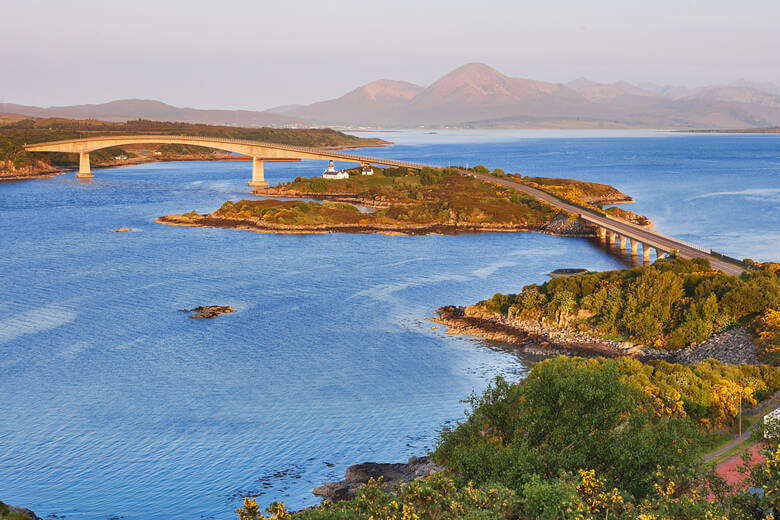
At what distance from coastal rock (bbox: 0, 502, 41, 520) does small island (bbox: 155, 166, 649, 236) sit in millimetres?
72887

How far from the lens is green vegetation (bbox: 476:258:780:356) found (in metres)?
47.4

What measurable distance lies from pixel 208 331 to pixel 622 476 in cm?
3601

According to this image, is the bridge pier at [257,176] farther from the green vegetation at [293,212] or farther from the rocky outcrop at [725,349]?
the rocky outcrop at [725,349]

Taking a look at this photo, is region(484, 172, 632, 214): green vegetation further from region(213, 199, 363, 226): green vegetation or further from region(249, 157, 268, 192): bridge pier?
region(249, 157, 268, 192): bridge pier

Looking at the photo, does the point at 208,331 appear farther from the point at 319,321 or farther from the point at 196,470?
the point at 196,470

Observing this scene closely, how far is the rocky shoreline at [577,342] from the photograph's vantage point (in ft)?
147

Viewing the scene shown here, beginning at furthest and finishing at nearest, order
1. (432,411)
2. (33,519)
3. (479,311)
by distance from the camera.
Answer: (479,311)
(432,411)
(33,519)

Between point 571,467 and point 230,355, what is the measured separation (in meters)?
28.9

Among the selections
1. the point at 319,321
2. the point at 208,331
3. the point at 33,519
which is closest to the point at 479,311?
the point at 319,321

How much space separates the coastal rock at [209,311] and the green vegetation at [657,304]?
66.4ft

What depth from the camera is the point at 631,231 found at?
3290 inches

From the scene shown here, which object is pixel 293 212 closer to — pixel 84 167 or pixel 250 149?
pixel 250 149

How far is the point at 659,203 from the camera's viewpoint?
125 m

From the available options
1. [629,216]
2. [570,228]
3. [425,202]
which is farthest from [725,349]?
[425,202]
